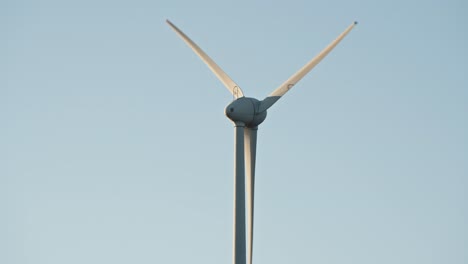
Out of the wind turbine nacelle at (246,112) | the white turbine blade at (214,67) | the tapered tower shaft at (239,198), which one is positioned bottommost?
the tapered tower shaft at (239,198)

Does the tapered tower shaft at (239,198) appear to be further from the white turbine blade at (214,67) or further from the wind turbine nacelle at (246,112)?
the white turbine blade at (214,67)

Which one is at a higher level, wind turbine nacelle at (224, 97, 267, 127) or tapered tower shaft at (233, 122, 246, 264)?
wind turbine nacelle at (224, 97, 267, 127)

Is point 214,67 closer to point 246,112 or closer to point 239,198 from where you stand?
point 246,112

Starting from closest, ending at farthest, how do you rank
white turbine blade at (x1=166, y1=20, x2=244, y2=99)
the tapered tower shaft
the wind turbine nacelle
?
the tapered tower shaft, the wind turbine nacelle, white turbine blade at (x1=166, y1=20, x2=244, y2=99)

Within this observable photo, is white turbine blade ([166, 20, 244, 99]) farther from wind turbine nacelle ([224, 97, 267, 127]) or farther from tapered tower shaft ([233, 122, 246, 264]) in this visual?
tapered tower shaft ([233, 122, 246, 264])

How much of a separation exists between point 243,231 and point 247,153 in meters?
5.89

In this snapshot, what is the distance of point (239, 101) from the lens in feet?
202

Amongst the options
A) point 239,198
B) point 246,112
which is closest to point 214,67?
point 246,112

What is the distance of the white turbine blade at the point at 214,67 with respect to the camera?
63969mm

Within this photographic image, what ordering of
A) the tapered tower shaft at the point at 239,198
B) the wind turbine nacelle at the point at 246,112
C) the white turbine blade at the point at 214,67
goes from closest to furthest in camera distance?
the tapered tower shaft at the point at 239,198
the wind turbine nacelle at the point at 246,112
the white turbine blade at the point at 214,67

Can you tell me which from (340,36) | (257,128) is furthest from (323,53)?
(257,128)

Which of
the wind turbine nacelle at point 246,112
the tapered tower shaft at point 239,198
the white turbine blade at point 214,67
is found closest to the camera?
the tapered tower shaft at point 239,198

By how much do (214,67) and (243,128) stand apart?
567 centimetres

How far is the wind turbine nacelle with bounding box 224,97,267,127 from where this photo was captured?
201 ft
